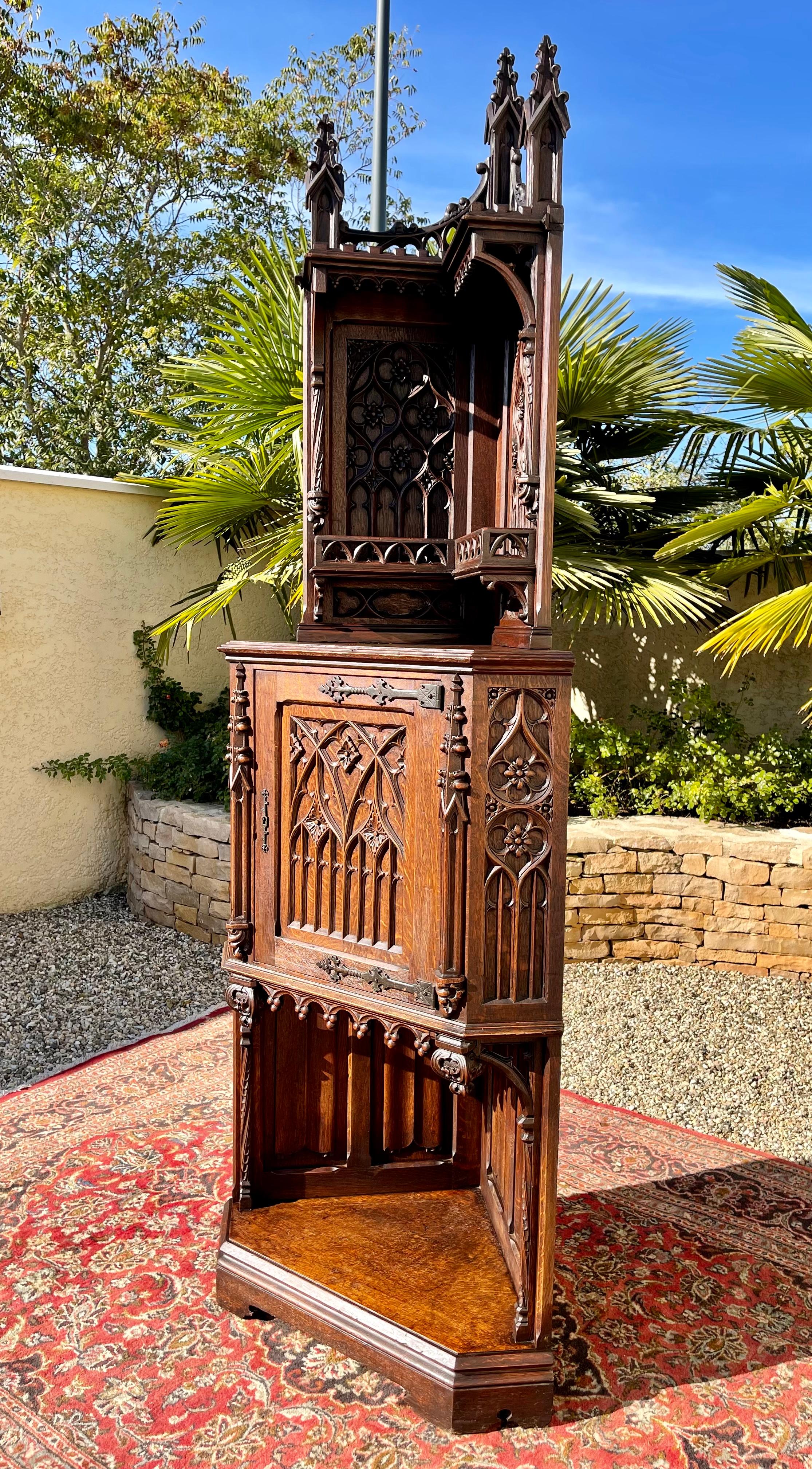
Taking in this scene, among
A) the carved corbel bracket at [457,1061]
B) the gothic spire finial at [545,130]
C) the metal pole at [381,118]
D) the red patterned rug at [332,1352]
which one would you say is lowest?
the red patterned rug at [332,1352]

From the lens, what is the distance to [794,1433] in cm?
188

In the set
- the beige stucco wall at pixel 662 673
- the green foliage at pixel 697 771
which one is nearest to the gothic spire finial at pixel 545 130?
the green foliage at pixel 697 771

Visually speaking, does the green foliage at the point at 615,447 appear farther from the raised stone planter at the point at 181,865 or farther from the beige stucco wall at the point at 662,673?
the raised stone planter at the point at 181,865

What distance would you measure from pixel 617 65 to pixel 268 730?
20.1ft

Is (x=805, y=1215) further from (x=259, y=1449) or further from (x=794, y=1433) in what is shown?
(x=259, y=1449)

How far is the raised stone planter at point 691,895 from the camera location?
437cm

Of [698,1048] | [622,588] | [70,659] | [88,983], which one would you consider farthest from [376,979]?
[70,659]

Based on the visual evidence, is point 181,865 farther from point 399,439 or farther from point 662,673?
point 399,439

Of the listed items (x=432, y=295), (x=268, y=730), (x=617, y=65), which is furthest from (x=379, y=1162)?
(x=617, y=65)

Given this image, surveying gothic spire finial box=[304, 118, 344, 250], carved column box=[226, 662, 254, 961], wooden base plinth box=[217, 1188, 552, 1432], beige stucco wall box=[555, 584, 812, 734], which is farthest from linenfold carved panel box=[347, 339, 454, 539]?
beige stucco wall box=[555, 584, 812, 734]

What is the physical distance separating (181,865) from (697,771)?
2.67 metres

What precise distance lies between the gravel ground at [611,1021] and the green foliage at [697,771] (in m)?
0.78

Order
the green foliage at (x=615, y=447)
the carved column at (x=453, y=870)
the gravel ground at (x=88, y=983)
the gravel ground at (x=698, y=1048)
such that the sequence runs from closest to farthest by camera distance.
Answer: the carved column at (x=453, y=870), the gravel ground at (x=698, y=1048), the gravel ground at (x=88, y=983), the green foliage at (x=615, y=447)

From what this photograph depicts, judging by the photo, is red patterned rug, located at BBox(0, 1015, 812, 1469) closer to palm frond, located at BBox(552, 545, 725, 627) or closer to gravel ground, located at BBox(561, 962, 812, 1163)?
gravel ground, located at BBox(561, 962, 812, 1163)
